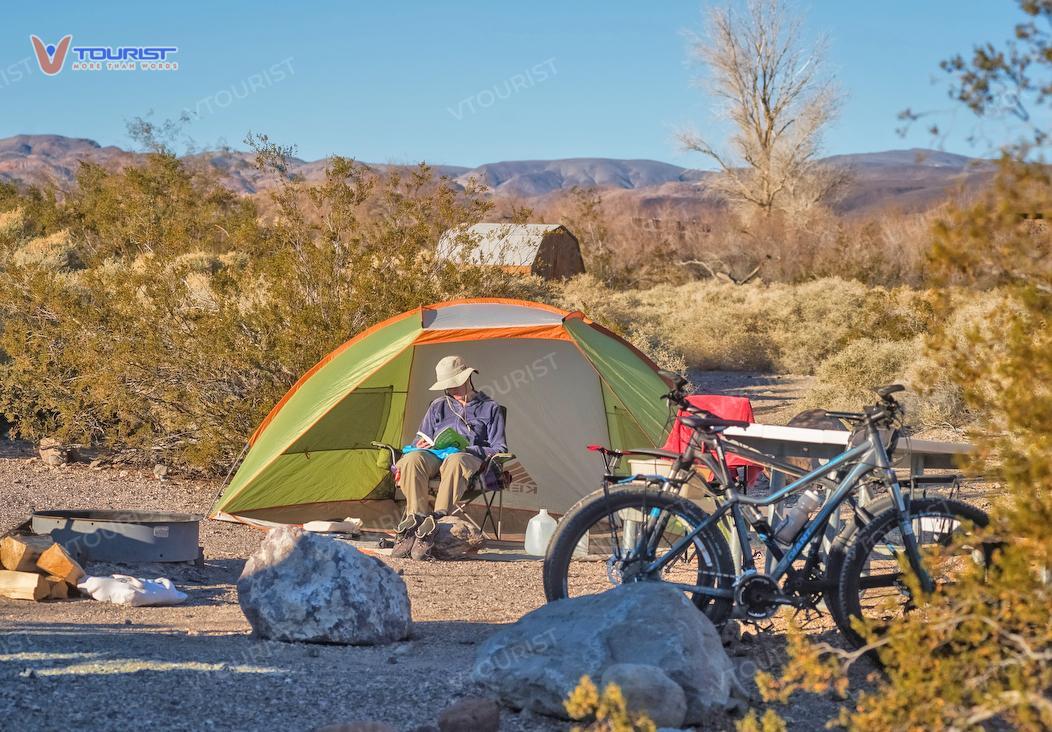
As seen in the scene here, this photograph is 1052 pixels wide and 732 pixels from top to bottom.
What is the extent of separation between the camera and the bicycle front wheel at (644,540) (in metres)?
4.13

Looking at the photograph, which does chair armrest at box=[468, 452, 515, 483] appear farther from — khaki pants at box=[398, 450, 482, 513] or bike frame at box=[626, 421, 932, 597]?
bike frame at box=[626, 421, 932, 597]

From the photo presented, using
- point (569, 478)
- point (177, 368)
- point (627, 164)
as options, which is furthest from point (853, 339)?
point (627, 164)

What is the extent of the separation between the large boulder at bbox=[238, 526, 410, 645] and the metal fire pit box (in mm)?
1439

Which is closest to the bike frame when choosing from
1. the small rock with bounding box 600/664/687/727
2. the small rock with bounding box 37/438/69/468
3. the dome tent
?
the small rock with bounding box 600/664/687/727

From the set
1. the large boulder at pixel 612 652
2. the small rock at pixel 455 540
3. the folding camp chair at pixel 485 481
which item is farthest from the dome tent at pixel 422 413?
the large boulder at pixel 612 652

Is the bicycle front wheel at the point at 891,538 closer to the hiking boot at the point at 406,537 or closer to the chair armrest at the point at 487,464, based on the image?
the hiking boot at the point at 406,537

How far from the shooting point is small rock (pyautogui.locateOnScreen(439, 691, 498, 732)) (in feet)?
10.5

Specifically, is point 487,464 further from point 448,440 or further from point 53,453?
point 53,453

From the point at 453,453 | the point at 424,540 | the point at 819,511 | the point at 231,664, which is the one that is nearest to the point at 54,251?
the point at 453,453

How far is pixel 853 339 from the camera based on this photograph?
15336mm

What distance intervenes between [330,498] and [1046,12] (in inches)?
238

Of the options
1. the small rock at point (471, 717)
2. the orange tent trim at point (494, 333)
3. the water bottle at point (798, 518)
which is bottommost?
the small rock at point (471, 717)

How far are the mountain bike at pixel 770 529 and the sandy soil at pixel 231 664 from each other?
26cm

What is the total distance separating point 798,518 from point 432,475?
3.23 meters
